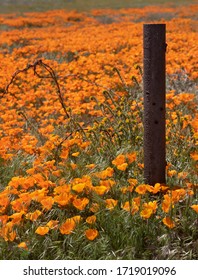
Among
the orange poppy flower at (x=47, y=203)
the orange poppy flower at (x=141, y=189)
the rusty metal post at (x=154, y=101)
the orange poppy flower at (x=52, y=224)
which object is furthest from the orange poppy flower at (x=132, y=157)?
the orange poppy flower at (x=52, y=224)

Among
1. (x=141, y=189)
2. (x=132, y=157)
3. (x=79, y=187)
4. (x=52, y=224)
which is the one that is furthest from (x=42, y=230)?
(x=132, y=157)

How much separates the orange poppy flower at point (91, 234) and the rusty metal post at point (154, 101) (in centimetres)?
76

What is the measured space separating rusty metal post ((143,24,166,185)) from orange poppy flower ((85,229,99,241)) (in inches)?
29.9

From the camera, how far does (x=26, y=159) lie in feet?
14.5

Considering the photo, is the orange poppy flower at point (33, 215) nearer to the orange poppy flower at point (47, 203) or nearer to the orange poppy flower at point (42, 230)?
the orange poppy flower at point (47, 203)

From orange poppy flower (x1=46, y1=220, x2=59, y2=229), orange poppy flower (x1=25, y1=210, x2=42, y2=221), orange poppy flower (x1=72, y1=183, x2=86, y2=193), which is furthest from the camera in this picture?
orange poppy flower (x1=72, y1=183, x2=86, y2=193)

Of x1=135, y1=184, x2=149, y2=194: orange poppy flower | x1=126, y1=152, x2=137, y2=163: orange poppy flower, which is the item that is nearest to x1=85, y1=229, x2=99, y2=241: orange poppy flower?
x1=135, y1=184, x2=149, y2=194: orange poppy flower

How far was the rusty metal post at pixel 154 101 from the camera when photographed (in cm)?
326

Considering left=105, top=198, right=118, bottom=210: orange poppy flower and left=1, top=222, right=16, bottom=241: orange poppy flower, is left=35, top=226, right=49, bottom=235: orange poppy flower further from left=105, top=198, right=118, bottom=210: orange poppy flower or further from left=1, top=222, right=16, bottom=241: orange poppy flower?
left=105, top=198, right=118, bottom=210: orange poppy flower

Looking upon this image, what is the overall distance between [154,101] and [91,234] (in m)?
1.07

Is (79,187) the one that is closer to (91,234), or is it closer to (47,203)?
(47,203)

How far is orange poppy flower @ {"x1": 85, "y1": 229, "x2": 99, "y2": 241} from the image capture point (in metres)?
2.83

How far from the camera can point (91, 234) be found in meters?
2.86

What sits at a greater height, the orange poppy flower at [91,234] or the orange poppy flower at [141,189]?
the orange poppy flower at [141,189]
